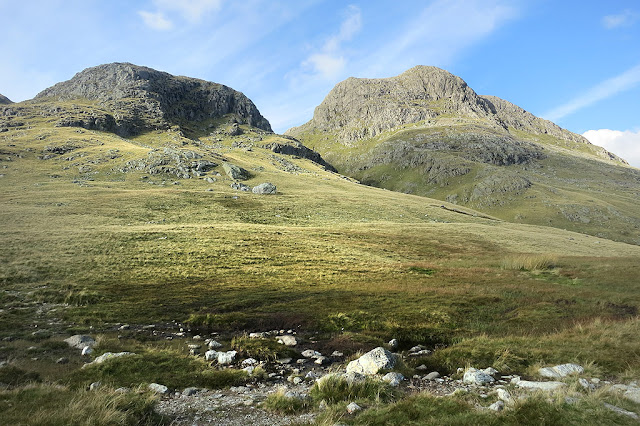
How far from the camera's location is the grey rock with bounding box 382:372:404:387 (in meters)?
10.9

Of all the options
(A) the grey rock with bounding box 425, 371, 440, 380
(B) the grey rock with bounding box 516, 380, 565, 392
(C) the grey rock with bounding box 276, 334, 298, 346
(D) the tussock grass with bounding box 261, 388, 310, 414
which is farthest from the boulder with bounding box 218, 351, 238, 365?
(B) the grey rock with bounding box 516, 380, 565, 392

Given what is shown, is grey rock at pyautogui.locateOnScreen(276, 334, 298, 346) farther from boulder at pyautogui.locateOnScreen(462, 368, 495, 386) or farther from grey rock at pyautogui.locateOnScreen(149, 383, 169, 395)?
boulder at pyautogui.locateOnScreen(462, 368, 495, 386)

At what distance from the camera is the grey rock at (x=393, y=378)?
1086cm

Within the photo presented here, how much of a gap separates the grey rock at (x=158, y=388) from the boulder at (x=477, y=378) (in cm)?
1070

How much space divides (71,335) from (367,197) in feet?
307

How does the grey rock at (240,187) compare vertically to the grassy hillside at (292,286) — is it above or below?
above

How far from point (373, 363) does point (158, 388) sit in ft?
25.9

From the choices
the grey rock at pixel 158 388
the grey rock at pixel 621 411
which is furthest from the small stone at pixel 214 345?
the grey rock at pixel 621 411

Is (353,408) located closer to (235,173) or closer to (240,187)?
(240,187)

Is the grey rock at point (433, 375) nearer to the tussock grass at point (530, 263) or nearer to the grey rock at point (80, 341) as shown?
the grey rock at point (80, 341)

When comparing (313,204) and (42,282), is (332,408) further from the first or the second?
(313,204)

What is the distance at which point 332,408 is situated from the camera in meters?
8.60

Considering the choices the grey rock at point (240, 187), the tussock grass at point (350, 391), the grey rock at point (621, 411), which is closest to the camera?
the grey rock at point (621, 411)

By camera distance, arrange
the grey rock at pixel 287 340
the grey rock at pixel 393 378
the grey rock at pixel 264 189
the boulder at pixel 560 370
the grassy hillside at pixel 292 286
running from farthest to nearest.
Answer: the grey rock at pixel 264 189, the grey rock at pixel 287 340, the grassy hillside at pixel 292 286, the boulder at pixel 560 370, the grey rock at pixel 393 378
